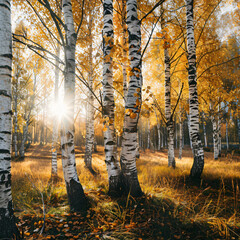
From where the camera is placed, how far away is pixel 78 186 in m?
2.71

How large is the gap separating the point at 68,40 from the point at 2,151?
7.60ft

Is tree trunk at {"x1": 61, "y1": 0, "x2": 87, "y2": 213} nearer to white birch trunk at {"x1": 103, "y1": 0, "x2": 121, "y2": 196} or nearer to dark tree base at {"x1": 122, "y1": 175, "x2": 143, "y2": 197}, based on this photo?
white birch trunk at {"x1": 103, "y1": 0, "x2": 121, "y2": 196}

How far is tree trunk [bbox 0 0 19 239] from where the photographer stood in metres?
1.69

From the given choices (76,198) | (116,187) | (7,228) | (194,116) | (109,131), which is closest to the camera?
(7,228)

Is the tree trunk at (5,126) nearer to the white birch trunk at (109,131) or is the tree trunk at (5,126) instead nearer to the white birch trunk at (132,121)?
the white birch trunk at (109,131)

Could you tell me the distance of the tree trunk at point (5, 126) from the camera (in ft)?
5.54

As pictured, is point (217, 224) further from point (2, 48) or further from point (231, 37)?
point (231, 37)

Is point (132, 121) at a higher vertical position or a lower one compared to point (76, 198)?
higher

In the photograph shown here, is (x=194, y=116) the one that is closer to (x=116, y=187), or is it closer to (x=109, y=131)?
(x=109, y=131)


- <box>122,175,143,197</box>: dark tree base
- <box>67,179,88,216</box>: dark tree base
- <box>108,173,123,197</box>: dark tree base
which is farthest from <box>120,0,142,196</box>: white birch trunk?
<box>67,179,88,216</box>: dark tree base

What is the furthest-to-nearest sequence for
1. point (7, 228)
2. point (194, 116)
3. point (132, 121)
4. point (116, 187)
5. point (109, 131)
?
→ 1. point (194, 116)
2. point (109, 131)
3. point (116, 187)
4. point (132, 121)
5. point (7, 228)

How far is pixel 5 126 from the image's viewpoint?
174 centimetres

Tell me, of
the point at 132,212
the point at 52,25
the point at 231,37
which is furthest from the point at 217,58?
the point at 132,212

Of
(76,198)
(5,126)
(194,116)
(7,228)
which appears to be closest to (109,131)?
(76,198)
